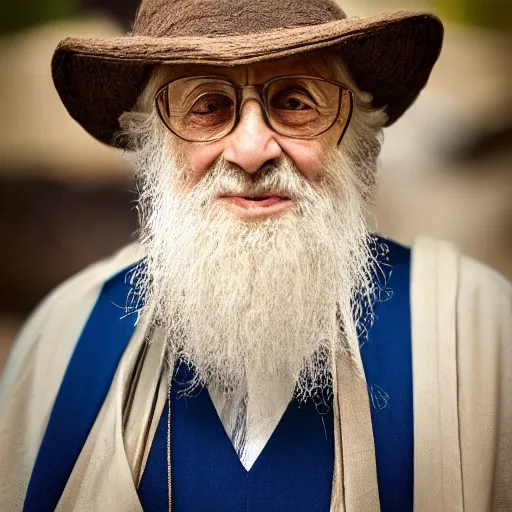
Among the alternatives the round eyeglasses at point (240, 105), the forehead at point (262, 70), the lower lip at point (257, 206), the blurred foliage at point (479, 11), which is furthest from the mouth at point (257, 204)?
the blurred foliage at point (479, 11)

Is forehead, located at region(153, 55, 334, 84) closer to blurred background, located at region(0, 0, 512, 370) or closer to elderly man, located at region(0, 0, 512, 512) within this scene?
elderly man, located at region(0, 0, 512, 512)

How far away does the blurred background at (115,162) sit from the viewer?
246 cm

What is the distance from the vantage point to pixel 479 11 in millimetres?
2420

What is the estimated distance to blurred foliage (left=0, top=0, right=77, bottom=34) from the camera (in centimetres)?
243

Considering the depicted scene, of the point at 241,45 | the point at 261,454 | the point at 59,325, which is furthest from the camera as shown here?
the point at 59,325

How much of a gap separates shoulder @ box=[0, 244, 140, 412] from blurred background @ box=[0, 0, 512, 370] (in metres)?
0.92

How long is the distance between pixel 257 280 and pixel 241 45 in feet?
1.65

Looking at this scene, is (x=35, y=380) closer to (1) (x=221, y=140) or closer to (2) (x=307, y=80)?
(1) (x=221, y=140)

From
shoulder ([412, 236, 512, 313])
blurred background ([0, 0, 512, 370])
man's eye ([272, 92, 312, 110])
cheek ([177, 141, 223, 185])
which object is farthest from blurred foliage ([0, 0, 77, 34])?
shoulder ([412, 236, 512, 313])

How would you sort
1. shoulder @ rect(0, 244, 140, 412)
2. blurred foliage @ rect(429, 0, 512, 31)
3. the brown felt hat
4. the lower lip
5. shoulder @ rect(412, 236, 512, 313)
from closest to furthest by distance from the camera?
the brown felt hat → the lower lip → shoulder @ rect(412, 236, 512, 313) → shoulder @ rect(0, 244, 140, 412) → blurred foliage @ rect(429, 0, 512, 31)

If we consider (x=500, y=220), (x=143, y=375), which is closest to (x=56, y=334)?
(x=143, y=375)

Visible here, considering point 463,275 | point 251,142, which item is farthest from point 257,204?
point 463,275

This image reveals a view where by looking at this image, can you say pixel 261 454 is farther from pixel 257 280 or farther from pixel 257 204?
pixel 257 204

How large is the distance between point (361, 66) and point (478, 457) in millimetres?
943
